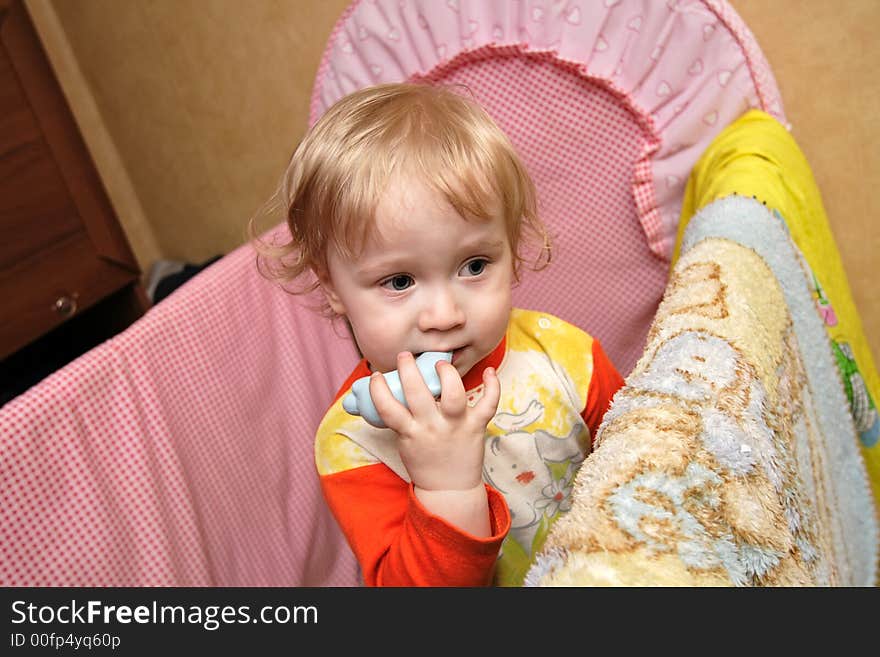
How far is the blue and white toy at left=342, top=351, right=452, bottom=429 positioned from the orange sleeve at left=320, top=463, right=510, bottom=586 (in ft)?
0.22

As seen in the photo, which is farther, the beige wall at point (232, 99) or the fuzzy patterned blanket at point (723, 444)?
the beige wall at point (232, 99)

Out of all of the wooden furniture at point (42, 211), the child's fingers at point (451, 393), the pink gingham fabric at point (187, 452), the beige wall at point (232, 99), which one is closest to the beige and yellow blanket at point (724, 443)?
the child's fingers at point (451, 393)

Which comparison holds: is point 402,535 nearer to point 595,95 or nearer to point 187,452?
point 187,452

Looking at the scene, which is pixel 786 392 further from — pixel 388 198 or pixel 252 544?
pixel 252 544

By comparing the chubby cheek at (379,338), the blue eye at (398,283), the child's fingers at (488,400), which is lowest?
the child's fingers at (488,400)

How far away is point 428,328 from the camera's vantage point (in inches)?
25.1

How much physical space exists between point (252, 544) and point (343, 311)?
48 centimetres

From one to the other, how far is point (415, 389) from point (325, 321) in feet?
2.20

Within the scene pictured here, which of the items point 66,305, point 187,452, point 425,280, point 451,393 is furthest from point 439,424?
point 66,305

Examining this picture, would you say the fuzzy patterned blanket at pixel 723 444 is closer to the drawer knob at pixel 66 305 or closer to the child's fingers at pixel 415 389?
the child's fingers at pixel 415 389

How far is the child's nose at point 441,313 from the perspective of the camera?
631 mm

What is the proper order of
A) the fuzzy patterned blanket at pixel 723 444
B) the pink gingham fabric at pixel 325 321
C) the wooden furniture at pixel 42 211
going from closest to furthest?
the fuzzy patterned blanket at pixel 723 444 → the pink gingham fabric at pixel 325 321 → the wooden furniture at pixel 42 211

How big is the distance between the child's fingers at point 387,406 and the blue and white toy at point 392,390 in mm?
11
